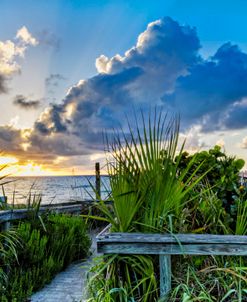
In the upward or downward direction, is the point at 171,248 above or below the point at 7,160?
below

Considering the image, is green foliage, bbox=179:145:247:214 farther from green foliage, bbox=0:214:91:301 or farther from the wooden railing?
green foliage, bbox=0:214:91:301

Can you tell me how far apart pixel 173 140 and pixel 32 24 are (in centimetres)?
654

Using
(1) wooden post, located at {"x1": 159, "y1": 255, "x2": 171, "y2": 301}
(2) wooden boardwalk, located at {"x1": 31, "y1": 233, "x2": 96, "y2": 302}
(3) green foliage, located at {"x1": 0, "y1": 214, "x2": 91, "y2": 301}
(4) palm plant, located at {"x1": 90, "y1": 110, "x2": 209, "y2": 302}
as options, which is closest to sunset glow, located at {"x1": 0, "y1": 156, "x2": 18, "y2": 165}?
(3) green foliage, located at {"x1": 0, "y1": 214, "x2": 91, "y2": 301}

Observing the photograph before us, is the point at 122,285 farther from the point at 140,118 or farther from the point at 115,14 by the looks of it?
the point at 115,14

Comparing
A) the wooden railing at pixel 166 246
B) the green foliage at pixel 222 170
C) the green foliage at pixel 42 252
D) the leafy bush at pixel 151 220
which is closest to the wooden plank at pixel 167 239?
the wooden railing at pixel 166 246

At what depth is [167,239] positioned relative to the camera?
3.02 metres

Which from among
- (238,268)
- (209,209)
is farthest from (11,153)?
(238,268)

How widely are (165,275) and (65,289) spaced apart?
1.92m

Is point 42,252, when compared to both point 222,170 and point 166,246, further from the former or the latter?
point 222,170

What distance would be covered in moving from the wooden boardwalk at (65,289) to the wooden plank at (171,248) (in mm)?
903

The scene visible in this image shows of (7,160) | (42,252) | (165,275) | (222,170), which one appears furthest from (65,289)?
(222,170)

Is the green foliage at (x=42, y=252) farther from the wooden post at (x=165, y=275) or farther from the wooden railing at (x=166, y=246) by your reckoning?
the wooden post at (x=165, y=275)

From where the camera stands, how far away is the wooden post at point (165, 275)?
3020 mm

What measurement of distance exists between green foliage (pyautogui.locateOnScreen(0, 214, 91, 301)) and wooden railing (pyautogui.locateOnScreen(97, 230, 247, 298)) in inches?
59.7
